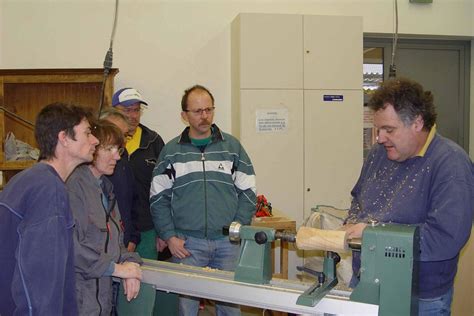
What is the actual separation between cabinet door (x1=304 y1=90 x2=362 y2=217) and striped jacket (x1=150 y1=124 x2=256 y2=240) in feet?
3.41

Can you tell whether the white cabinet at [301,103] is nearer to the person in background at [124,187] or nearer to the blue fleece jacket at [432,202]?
the person in background at [124,187]

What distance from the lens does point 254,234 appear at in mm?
A: 1379

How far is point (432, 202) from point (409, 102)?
0.35 meters

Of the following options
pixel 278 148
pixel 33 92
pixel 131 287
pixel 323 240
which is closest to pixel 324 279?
pixel 323 240

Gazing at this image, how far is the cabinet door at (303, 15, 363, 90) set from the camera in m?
3.29

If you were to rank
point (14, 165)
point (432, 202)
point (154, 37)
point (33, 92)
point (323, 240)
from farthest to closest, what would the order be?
point (154, 37)
point (33, 92)
point (14, 165)
point (432, 202)
point (323, 240)

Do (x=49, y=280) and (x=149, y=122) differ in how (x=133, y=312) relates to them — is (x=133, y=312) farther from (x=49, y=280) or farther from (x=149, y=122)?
(x=149, y=122)

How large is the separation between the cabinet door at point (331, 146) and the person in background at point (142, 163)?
1.12 meters

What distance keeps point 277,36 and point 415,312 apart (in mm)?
2337

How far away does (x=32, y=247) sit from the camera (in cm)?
131

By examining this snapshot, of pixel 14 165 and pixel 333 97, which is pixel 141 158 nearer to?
pixel 14 165

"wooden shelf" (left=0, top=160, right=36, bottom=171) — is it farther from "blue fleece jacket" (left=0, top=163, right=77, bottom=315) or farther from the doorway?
the doorway

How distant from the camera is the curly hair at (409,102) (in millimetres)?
1638

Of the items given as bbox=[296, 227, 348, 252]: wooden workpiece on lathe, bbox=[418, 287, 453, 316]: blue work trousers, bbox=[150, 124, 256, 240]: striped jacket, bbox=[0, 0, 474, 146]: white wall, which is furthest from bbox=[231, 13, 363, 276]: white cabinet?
bbox=[296, 227, 348, 252]: wooden workpiece on lathe
